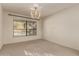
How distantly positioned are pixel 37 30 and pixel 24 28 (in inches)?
61.8

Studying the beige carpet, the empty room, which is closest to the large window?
the empty room

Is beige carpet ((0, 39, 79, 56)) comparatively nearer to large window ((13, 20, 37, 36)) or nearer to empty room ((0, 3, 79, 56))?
empty room ((0, 3, 79, 56))

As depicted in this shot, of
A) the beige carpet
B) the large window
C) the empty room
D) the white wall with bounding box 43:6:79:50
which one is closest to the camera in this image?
the beige carpet

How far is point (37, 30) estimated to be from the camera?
857 centimetres

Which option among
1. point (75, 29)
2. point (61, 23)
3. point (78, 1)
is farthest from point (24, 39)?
point (78, 1)

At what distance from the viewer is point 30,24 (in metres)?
7.89

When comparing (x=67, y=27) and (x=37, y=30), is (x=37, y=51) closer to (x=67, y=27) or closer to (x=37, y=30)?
(x=67, y=27)

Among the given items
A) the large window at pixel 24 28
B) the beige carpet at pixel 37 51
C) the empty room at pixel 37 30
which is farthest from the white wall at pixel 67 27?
the large window at pixel 24 28

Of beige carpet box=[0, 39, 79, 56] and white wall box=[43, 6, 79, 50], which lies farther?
white wall box=[43, 6, 79, 50]

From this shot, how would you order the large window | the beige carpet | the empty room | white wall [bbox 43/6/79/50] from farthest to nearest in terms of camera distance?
the large window → white wall [bbox 43/6/79/50] → the empty room → the beige carpet

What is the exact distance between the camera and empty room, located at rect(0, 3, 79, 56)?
13.7 feet

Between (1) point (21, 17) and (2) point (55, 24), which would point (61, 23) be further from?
(1) point (21, 17)

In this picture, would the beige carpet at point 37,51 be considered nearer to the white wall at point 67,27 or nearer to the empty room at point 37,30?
the empty room at point 37,30

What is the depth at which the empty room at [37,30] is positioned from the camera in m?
4.18
